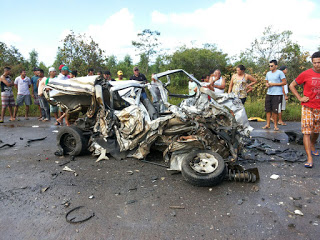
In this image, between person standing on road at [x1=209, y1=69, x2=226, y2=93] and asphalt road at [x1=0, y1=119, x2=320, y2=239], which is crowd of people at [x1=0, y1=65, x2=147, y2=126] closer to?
person standing on road at [x1=209, y1=69, x2=226, y2=93]

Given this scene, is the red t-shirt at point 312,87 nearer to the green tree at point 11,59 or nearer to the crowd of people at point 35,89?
the crowd of people at point 35,89

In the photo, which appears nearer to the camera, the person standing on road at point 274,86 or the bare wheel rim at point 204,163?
the bare wheel rim at point 204,163

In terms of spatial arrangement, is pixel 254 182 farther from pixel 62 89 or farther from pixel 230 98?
pixel 62 89

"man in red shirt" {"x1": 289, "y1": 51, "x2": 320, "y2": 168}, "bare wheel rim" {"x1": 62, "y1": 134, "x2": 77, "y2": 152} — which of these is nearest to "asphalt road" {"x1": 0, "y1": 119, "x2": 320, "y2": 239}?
"bare wheel rim" {"x1": 62, "y1": 134, "x2": 77, "y2": 152}

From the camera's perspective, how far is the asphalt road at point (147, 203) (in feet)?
7.92

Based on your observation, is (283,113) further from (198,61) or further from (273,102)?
(198,61)

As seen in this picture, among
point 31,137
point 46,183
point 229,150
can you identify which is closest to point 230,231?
point 229,150

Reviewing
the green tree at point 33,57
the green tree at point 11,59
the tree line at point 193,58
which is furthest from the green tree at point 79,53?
the green tree at point 33,57

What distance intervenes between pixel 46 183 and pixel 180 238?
2334mm

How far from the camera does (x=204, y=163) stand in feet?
11.9

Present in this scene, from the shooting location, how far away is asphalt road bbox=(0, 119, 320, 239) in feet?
7.92

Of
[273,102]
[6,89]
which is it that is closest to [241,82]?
[273,102]

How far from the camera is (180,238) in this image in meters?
2.30

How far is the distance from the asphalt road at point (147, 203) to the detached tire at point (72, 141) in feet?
1.13
